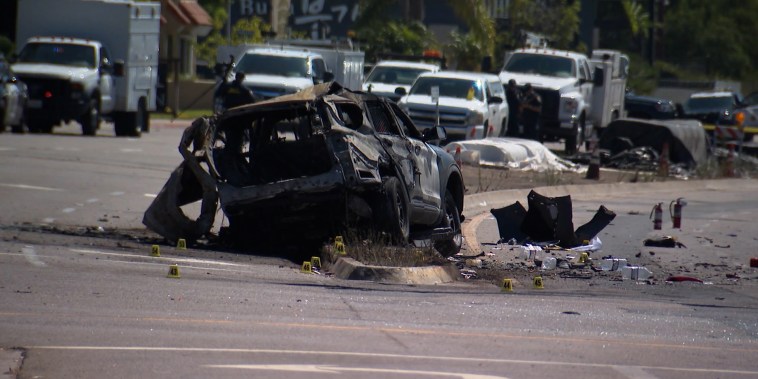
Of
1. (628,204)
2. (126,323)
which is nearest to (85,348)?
(126,323)

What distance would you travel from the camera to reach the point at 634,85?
62.0 metres

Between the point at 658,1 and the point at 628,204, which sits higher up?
the point at 658,1

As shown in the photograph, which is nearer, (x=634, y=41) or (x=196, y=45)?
(x=196, y=45)

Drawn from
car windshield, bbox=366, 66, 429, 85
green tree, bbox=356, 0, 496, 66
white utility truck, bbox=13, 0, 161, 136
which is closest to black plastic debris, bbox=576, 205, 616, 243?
white utility truck, bbox=13, 0, 161, 136

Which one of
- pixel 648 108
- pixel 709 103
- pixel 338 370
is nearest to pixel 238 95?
pixel 338 370

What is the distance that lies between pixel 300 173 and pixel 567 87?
21.3 m

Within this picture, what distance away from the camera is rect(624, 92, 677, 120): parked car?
1718 inches

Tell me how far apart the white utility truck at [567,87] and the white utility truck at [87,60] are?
9.30 meters

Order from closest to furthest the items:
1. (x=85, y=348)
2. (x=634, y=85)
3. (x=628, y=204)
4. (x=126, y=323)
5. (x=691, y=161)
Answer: (x=85, y=348) < (x=126, y=323) < (x=628, y=204) < (x=691, y=161) < (x=634, y=85)

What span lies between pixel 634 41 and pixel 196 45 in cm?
3443

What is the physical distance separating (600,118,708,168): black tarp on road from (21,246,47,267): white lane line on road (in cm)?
2026

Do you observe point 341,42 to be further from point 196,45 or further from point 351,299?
point 351,299

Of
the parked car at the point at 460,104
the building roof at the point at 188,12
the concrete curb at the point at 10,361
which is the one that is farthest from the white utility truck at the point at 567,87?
the concrete curb at the point at 10,361

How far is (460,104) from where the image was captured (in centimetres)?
3025
